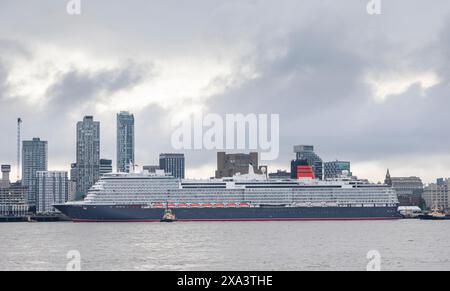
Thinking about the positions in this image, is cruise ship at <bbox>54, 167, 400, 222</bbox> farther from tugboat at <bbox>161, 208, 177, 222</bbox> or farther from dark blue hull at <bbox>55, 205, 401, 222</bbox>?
tugboat at <bbox>161, 208, 177, 222</bbox>

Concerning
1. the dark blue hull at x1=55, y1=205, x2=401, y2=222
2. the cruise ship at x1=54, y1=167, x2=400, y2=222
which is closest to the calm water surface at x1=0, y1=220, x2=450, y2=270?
the dark blue hull at x1=55, y1=205, x2=401, y2=222

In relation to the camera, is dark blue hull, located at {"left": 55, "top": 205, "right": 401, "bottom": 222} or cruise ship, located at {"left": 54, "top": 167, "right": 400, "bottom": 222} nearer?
dark blue hull, located at {"left": 55, "top": 205, "right": 401, "bottom": 222}

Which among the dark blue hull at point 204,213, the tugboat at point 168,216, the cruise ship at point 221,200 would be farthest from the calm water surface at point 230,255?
the cruise ship at point 221,200

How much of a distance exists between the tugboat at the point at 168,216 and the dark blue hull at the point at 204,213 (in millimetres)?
897

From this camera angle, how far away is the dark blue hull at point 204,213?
138500 mm

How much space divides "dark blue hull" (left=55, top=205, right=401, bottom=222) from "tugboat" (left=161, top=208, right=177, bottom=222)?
897 millimetres

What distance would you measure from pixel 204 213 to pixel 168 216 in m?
6.55

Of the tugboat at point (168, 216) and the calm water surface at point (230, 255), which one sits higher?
the tugboat at point (168, 216)

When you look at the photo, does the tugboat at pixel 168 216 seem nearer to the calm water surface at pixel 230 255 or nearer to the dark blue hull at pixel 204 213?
the dark blue hull at pixel 204 213

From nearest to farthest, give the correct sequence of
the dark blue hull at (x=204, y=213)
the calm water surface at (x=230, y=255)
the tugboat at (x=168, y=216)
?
the calm water surface at (x=230, y=255) < the tugboat at (x=168, y=216) < the dark blue hull at (x=204, y=213)

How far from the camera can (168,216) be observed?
137m

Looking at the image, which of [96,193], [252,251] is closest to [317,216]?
[96,193]

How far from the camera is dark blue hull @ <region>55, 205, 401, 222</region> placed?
13850 centimetres
